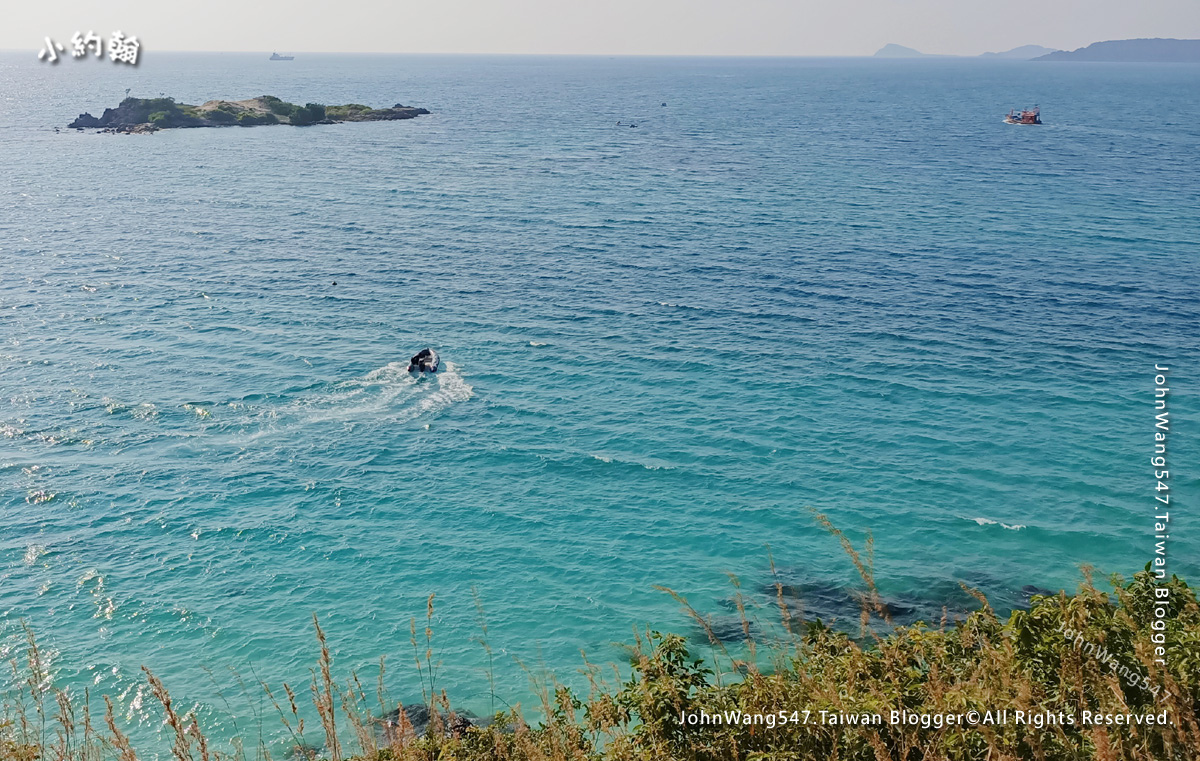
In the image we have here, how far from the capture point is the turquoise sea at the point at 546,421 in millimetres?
35281

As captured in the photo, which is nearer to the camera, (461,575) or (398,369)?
(461,575)

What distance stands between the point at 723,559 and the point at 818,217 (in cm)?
6438

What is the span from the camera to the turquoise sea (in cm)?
3528

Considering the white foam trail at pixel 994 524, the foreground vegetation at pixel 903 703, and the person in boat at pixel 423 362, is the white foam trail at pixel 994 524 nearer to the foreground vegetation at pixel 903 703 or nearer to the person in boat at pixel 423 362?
the foreground vegetation at pixel 903 703

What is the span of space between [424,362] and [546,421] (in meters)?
10.5

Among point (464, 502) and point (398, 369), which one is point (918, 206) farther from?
point (464, 502)

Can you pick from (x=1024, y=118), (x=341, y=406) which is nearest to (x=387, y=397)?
(x=341, y=406)

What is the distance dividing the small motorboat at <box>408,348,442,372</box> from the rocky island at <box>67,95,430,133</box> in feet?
461

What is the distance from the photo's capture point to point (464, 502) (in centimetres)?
4222

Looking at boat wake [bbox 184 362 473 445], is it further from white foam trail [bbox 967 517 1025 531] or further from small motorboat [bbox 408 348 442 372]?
white foam trail [bbox 967 517 1025 531]

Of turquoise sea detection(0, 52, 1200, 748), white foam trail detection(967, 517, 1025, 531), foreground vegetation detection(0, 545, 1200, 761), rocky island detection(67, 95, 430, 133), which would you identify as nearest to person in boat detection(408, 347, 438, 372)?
turquoise sea detection(0, 52, 1200, 748)

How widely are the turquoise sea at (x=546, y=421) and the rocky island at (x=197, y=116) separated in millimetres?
80890

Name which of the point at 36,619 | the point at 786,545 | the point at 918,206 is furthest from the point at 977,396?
the point at 918,206

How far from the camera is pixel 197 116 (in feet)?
572
